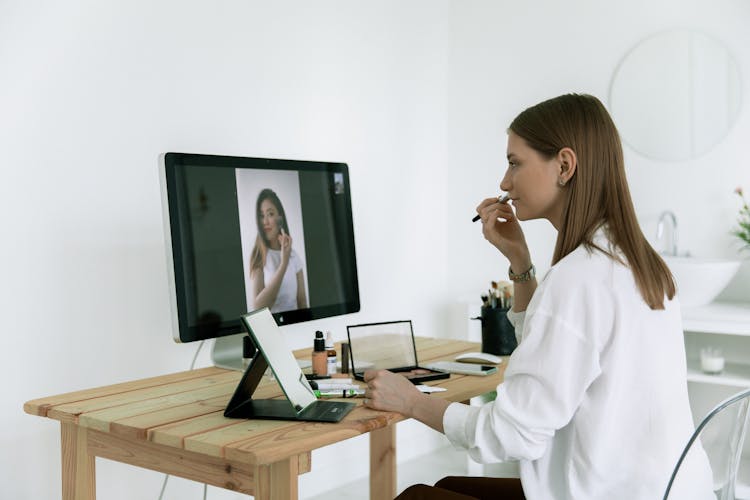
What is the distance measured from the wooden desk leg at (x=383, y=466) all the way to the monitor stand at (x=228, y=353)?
47 cm

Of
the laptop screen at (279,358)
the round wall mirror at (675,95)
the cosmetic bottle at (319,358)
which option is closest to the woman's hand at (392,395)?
the laptop screen at (279,358)

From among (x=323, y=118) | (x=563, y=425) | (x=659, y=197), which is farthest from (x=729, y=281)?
(x=563, y=425)

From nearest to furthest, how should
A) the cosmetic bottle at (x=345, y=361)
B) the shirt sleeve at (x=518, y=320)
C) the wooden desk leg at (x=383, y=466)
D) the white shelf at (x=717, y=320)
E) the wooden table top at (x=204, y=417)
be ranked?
the wooden table top at (x=204, y=417)
the shirt sleeve at (x=518, y=320)
the cosmetic bottle at (x=345, y=361)
the wooden desk leg at (x=383, y=466)
the white shelf at (x=717, y=320)

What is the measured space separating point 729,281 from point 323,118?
5.38 ft

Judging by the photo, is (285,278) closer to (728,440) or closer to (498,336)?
(498,336)

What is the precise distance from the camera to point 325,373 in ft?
6.30

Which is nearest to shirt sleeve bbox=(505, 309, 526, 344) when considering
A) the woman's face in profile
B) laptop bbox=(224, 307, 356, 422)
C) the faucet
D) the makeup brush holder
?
the makeup brush holder

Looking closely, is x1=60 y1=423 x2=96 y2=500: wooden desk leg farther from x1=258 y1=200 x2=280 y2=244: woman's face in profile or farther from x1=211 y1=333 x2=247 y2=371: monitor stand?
x1=258 y1=200 x2=280 y2=244: woman's face in profile

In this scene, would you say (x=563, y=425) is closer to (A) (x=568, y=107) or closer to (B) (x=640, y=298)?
(B) (x=640, y=298)

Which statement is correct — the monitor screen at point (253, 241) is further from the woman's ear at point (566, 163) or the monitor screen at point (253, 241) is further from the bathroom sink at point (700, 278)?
the bathroom sink at point (700, 278)

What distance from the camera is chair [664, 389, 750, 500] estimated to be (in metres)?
1.22

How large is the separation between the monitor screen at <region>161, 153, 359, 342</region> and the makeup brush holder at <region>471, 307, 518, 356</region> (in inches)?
14.2

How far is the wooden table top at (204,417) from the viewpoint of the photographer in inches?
53.2

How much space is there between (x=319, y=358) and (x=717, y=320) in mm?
1571
